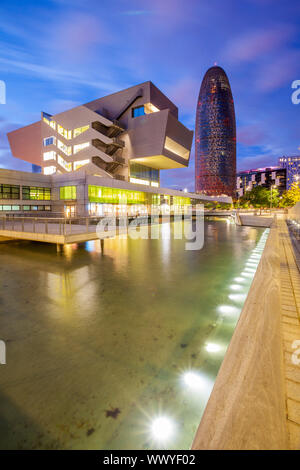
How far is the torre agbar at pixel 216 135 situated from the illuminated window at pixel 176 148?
100 m

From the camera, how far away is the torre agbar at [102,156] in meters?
31.9

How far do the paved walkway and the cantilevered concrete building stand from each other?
3929cm

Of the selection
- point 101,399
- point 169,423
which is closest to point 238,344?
point 169,423

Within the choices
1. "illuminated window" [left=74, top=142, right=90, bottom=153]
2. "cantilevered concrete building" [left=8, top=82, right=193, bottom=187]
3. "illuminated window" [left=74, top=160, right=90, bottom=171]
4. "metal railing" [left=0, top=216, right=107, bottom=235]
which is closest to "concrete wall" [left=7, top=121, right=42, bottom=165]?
"cantilevered concrete building" [left=8, top=82, right=193, bottom=187]

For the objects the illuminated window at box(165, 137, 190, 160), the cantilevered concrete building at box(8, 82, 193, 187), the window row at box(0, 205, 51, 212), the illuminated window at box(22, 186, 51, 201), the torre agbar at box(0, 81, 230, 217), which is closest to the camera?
the window row at box(0, 205, 51, 212)

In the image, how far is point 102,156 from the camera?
41.1 meters

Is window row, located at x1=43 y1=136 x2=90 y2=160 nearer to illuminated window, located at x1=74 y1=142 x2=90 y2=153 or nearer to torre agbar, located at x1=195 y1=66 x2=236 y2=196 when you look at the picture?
illuminated window, located at x1=74 y1=142 x2=90 y2=153

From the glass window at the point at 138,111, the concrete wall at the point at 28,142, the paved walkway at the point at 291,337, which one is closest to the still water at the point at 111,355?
the paved walkway at the point at 291,337

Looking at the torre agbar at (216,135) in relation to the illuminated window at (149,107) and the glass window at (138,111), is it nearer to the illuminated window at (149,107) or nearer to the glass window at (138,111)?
the illuminated window at (149,107)

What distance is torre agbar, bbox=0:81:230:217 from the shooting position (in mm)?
31891

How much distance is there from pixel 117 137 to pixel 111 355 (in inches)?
1892

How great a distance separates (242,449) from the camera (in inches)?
61.6
